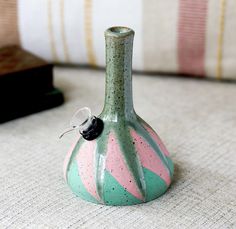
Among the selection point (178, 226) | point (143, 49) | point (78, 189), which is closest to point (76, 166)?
point (78, 189)

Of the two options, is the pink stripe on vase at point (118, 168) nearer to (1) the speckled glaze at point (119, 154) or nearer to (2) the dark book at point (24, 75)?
(1) the speckled glaze at point (119, 154)

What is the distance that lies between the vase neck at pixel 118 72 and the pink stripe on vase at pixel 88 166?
4 centimetres

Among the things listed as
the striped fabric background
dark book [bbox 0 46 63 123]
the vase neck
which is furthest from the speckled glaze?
the striped fabric background

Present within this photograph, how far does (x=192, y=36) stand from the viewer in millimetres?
923

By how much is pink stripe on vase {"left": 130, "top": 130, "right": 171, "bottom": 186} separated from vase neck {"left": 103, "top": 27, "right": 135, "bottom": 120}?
0.03 meters

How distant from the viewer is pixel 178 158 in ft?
2.36

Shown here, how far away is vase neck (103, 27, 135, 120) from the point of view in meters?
0.58

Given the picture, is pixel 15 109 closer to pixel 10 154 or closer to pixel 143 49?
pixel 10 154

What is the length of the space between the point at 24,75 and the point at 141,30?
0.23 metres

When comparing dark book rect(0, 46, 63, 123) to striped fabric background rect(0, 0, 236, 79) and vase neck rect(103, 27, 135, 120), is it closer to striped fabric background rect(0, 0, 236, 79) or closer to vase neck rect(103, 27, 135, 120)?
striped fabric background rect(0, 0, 236, 79)

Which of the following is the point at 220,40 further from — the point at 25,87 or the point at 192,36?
the point at 25,87

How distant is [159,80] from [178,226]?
0.43m

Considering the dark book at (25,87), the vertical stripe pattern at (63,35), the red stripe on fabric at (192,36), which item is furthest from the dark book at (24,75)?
the red stripe on fabric at (192,36)

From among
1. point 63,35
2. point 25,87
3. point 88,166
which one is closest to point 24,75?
point 25,87
